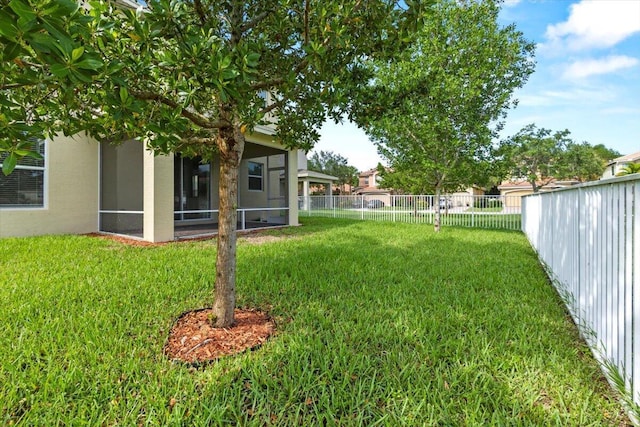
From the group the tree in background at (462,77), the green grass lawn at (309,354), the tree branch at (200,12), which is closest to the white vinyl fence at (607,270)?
the green grass lawn at (309,354)

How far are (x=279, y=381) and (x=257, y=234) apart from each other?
7.32m

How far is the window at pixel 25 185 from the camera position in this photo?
7.04 m

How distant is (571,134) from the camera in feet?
75.6

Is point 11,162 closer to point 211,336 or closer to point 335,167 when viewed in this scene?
point 211,336

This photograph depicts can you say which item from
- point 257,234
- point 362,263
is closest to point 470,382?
point 362,263

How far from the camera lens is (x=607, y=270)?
2.23m

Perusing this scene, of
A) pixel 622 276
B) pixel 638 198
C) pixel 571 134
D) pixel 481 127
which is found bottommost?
pixel 622 276

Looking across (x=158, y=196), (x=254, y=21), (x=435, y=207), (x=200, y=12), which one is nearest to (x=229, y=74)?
(x=200, y=12)

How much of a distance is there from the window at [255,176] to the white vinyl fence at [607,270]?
11.9 m

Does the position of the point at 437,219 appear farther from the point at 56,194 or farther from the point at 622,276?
the point at 56,194

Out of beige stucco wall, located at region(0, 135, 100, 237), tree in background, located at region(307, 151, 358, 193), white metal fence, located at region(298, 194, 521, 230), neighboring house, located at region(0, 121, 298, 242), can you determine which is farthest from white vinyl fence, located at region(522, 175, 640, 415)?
tree in background, located at region(307, 151, 358, 193)

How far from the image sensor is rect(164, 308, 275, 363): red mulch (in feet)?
8.25

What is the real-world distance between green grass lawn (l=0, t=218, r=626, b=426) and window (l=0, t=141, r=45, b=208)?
3.26m

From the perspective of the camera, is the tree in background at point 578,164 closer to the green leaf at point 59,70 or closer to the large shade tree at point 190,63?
the large shade tree at point 190,63
